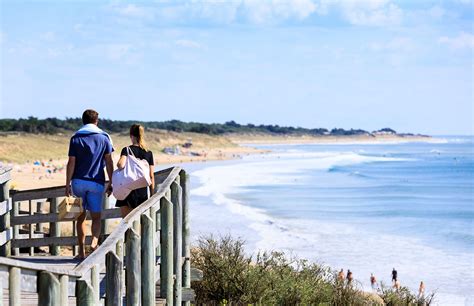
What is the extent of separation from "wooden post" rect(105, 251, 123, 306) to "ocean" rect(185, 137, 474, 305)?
10626mm

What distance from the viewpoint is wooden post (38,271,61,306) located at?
336 centimetres

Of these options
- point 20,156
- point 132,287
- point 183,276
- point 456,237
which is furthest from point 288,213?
point 20,156

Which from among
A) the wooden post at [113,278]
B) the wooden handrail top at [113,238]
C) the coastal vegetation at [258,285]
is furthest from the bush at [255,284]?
the wooden post at [113,278]

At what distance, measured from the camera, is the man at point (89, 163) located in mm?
7855

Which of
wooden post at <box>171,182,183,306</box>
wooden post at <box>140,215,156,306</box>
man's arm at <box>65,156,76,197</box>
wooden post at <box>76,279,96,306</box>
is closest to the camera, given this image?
wooden post at <box>76,279,96,306</box>

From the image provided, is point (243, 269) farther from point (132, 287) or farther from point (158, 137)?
point (158, 137)

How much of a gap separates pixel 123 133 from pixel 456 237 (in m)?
73.7

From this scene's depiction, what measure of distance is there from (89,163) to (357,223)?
23.9 m

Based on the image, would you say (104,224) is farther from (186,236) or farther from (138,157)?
(138,157)

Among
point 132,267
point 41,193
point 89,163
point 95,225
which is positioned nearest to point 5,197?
point 41,193

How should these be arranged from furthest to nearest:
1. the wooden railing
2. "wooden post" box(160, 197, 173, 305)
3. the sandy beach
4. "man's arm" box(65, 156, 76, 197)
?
the sandy beach
"man's arm" box(65, 156, 76, 197)
"wooden post" box(160, 197, 173, 305)
the wooden railing

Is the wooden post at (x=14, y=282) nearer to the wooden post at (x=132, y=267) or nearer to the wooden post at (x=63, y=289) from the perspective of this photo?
the wooden post at (x=63, y=289)

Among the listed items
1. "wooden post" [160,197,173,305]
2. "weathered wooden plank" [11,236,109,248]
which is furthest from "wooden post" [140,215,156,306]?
"weathered wooden plank" [11,236,109,248]

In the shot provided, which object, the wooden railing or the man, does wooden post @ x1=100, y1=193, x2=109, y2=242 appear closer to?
the wooden railing
